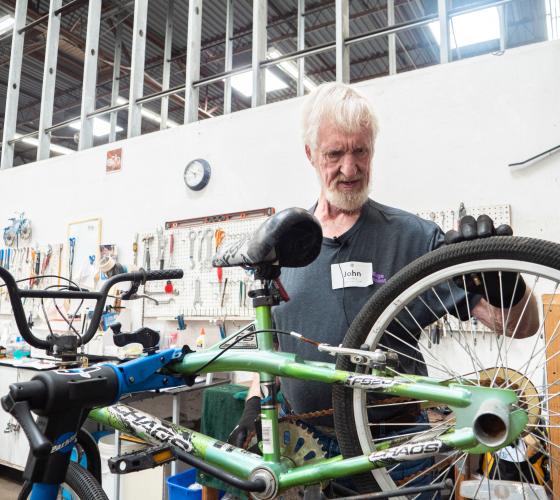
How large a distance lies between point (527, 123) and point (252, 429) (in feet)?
5.40

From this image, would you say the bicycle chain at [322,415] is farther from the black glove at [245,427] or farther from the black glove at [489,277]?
the black glove at [489,277]

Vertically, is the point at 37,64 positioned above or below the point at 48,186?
above

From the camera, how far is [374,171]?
215 cm

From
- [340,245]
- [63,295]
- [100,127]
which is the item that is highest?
[100,127]

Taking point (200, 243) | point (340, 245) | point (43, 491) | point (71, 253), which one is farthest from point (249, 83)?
point (43, 491)

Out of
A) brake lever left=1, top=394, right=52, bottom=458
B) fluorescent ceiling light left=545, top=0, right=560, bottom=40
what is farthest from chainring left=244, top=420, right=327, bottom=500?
fluorescent ceiling light left=545, top=0, right=560, bottom=40

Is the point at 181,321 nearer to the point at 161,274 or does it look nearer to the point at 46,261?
the point at 46,261

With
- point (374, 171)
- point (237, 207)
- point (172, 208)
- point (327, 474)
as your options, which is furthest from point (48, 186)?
point (327, 474)

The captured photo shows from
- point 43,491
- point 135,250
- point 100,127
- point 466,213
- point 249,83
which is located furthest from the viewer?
point 100,127

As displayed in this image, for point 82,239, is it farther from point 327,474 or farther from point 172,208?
point 327,474

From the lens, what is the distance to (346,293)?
106cm

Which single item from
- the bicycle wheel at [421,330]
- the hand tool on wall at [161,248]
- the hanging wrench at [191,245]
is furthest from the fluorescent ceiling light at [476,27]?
the bicycle wheel at [421,330]

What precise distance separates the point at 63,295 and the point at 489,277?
0.85 m

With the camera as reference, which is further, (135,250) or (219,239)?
(135,250)
